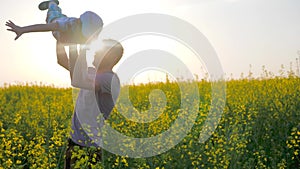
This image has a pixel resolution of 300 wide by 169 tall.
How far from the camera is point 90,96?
351 centimetres

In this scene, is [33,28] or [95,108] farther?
[95,108]

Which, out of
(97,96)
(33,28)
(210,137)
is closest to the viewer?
(33,28)

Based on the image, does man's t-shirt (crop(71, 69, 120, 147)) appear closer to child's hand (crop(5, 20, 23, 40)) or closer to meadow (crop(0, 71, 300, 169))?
meadow (crop(0, 71, 300, 169))

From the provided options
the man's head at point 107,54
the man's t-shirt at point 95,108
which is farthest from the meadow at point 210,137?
the man's head at point 107,54

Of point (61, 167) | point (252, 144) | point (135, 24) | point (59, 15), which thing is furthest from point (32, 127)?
point (59, 15)

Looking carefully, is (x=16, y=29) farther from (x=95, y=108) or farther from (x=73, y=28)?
(x=95, y=108)

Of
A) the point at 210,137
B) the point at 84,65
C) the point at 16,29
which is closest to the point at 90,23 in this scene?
the point at 84,65

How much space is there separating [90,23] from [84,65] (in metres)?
0.28

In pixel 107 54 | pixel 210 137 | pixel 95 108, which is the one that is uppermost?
pixel 107 54

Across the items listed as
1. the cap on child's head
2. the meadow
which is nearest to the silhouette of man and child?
the cap on child's head

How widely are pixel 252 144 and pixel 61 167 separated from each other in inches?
96.7

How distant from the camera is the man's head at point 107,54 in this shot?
11.5 feet

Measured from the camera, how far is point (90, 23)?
9.74 feet

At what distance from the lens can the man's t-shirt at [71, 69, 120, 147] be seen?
3.47 m
